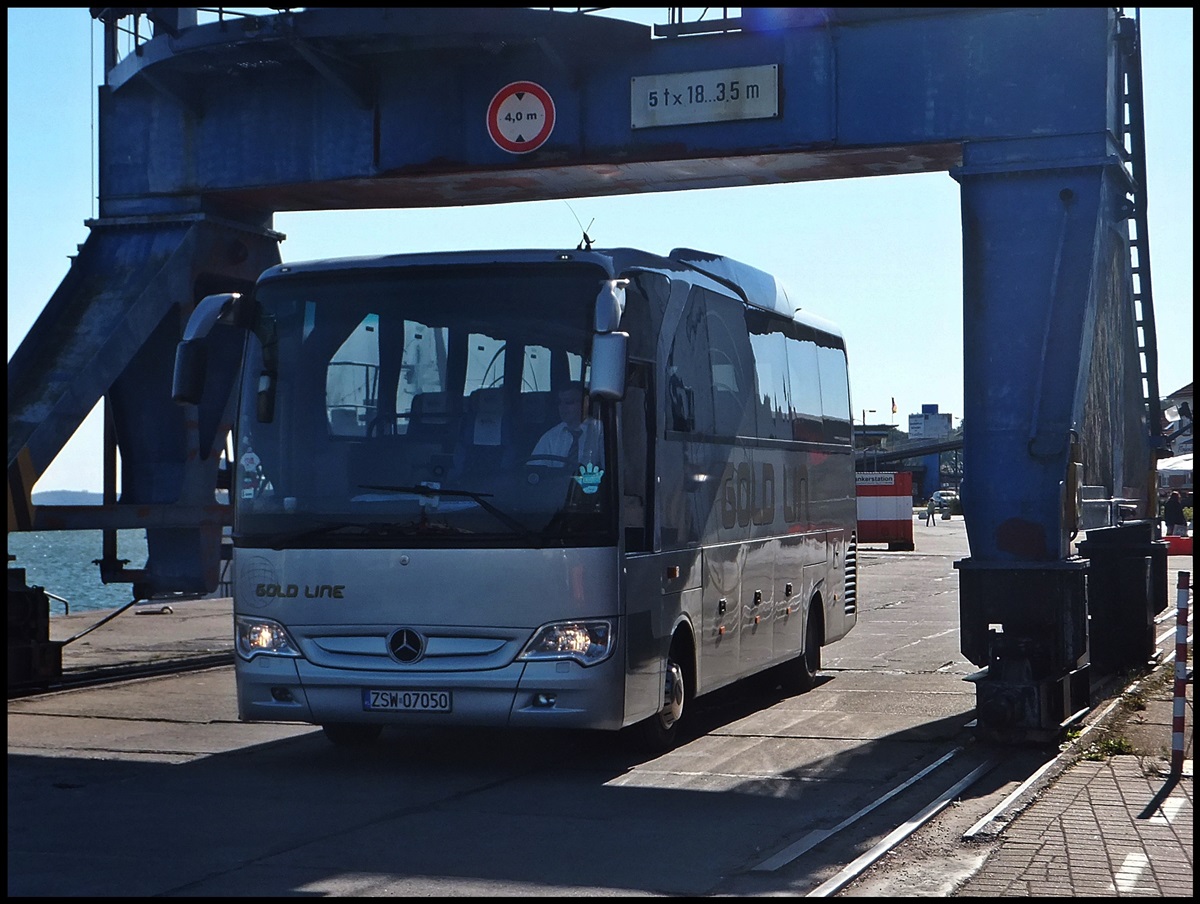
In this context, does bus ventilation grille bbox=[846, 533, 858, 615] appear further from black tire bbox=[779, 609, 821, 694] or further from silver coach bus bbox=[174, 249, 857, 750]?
silver coach bus bbox=[174, 249, 857, 750]

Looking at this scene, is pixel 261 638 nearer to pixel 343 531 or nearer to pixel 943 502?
pixel 343 531

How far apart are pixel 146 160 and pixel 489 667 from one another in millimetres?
7134

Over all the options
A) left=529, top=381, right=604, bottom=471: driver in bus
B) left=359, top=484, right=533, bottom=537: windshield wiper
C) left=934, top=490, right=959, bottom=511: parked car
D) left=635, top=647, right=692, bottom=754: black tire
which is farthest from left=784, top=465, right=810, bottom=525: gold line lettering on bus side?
left=934, top=490, right=959, bottom=511: parked car

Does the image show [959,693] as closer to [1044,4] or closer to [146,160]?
[1044,4]

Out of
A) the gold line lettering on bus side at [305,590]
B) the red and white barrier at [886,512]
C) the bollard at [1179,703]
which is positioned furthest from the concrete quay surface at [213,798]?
the red and white barrier at [886,512]

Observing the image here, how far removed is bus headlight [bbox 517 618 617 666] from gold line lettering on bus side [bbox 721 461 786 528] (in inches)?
106

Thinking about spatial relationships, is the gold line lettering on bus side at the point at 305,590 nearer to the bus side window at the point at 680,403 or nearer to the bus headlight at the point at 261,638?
the bus headlight at the point at 261,638

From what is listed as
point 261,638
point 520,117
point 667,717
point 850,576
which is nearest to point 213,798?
point 261,638

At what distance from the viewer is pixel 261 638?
10648 millimetres

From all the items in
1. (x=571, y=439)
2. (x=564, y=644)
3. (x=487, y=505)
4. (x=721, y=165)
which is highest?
(x=721, y=165)

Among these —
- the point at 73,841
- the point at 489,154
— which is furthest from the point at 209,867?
the point at 489,154

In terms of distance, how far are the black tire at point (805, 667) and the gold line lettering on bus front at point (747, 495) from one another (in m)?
1.85

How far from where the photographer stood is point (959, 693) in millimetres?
15188

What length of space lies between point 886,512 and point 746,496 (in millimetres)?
37396
